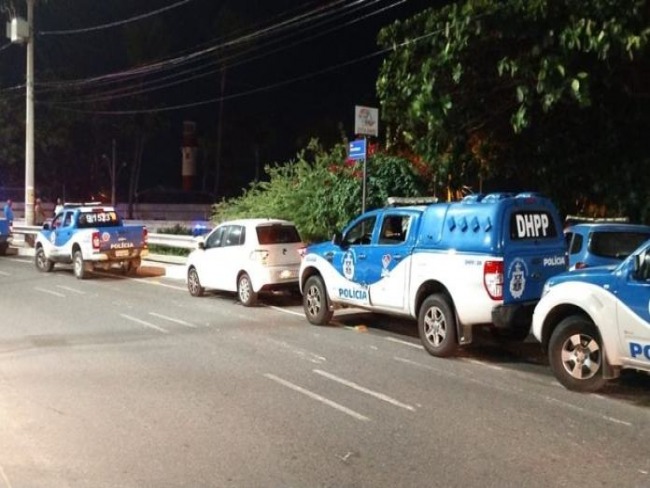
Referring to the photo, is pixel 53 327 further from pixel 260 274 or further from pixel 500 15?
pixel 500 15

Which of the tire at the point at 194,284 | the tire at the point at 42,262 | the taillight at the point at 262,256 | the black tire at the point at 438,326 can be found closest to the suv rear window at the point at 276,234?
the taillight at the point at 262,256

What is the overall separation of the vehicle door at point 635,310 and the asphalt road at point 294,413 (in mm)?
553

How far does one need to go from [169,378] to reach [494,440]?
12.3ft

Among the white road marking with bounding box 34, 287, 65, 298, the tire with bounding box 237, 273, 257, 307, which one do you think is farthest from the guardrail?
the tire with bounding box 237, 273, 257, 307

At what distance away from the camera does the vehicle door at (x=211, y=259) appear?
14.7m

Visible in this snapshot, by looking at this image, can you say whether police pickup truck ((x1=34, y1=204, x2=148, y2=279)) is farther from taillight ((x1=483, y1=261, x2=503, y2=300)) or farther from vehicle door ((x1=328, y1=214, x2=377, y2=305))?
taillight ((x1=483, y1=261, x2=503, y2=300))

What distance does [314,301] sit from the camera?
38.9 feet

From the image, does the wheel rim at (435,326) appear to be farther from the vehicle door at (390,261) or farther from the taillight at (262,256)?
the taillight at (262,256)

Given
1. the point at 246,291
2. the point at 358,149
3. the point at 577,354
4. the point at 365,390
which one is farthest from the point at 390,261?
the point at 246,291

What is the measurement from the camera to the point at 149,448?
566 centimetres

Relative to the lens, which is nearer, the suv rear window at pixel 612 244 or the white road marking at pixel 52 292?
the suv rear window at pixel 612 244

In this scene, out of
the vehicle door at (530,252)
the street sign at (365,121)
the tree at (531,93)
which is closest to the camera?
the vehicle door at (530,252)

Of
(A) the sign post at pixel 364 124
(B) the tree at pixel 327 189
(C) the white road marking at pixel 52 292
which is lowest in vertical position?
(C) the white road marking at pixel 52 292

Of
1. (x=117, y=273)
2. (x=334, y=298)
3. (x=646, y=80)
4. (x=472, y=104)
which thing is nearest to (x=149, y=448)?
(x=334, y=298)
